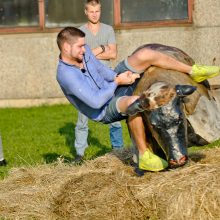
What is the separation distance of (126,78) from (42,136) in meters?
5.78

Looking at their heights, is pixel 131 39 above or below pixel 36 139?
above

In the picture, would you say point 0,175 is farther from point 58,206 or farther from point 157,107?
point 157,107

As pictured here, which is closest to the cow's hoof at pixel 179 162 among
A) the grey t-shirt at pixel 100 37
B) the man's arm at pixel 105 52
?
the man's arm at pixel 105 52

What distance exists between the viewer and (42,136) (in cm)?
1369

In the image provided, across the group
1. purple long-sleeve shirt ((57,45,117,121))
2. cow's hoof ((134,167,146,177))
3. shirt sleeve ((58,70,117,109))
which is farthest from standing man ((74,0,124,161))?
shirt sleeve ((58,70,117,109))

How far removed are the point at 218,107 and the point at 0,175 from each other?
3245mm

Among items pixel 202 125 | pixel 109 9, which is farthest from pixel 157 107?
pixel 109 9

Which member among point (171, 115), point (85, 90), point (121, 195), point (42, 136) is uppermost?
point (85, 90)

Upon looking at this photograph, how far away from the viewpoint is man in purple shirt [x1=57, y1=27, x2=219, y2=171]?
795 centimetres

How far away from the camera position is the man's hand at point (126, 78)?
8102mm

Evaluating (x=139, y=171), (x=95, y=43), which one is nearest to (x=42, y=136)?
(x=95, y=43)

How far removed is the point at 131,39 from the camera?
55.3 feet

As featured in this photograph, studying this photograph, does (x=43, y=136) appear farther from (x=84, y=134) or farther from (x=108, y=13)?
(x=108, y=13)

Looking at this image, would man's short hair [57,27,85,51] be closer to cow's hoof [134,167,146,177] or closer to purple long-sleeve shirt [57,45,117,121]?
purple long-sleeve shirt [57,45,117,121]
